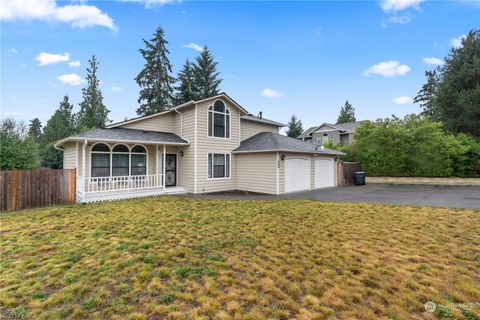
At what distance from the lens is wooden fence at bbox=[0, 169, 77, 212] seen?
28.3 ft

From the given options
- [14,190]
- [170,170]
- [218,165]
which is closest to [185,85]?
[170,170]

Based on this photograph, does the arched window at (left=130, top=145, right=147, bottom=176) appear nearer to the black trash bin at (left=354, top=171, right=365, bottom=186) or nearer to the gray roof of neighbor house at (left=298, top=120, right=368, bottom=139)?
the black trash bin at (left=354, top=171, right=365, bottom=186)

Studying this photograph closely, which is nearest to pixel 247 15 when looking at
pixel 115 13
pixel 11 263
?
pixel 115 13

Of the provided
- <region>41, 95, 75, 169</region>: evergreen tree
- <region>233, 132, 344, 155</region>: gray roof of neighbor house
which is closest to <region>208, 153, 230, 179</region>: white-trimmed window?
<region>233, 132, 344, 155</region>: gray roof of neighbor house

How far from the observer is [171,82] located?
31500mm

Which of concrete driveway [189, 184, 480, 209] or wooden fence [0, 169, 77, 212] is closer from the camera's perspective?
wooden fence [0, 169, 77, 212]

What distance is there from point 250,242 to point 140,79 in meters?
30.9

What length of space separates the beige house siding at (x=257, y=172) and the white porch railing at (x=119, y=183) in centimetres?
471

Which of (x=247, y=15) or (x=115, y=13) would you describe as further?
(x=247, y=15)

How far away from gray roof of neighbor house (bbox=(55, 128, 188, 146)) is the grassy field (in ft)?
14.4

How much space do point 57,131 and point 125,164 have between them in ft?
83.2

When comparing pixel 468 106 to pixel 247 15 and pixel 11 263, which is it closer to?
pixel 247 15

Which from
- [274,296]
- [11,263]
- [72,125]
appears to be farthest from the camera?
[72,125]

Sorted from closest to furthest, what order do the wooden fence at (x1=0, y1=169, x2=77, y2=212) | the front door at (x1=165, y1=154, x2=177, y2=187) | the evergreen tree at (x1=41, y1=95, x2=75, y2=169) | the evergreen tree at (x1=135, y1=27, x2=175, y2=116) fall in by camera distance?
1. the wooden fence at (x1=0, y1=169, x2=77, y2=212)
2. the front door at (x1=165, y1=154, x2=177, y2=187)
3. the evergreen tree at (x1=41, y1=95, x2=75, y2=169)
4. the evergreen tree at (x1=135, y1=27, x2=175, y2=116)
